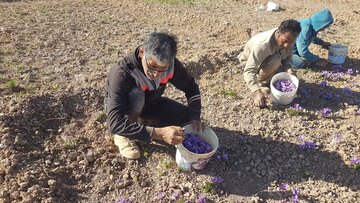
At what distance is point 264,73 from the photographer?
19.2ft

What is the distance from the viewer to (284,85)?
5625mm

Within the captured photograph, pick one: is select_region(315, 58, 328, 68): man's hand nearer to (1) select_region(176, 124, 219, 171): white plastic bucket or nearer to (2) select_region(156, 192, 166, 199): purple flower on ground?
(1) select_region(176, 124, 219, 171): white plastic bucket

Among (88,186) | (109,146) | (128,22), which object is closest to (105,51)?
(128,22)

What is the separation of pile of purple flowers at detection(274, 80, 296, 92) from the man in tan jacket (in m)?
0.22

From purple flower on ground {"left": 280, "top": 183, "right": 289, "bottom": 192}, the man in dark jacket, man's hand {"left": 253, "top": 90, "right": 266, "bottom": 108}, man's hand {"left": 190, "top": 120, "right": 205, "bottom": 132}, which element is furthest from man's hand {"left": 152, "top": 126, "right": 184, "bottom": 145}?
man's hand {"left": 253, "top": 90, "right": 266, "bottom": 108}

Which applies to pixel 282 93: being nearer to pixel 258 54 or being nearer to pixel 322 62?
pixel 258 54

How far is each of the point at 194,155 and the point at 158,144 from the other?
0.88m

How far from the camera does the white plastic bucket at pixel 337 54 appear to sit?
673cm

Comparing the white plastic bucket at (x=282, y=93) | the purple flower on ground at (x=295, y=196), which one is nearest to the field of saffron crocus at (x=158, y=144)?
the purple flower on ground at (x=295, y=196)

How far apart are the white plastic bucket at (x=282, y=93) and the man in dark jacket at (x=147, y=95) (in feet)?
4.76

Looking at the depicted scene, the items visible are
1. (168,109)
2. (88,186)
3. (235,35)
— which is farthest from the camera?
(235,35)

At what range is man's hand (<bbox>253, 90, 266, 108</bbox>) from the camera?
5.47 m

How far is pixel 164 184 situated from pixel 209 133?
75 cm

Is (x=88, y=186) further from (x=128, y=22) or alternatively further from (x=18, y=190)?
(x=128, y=22)
